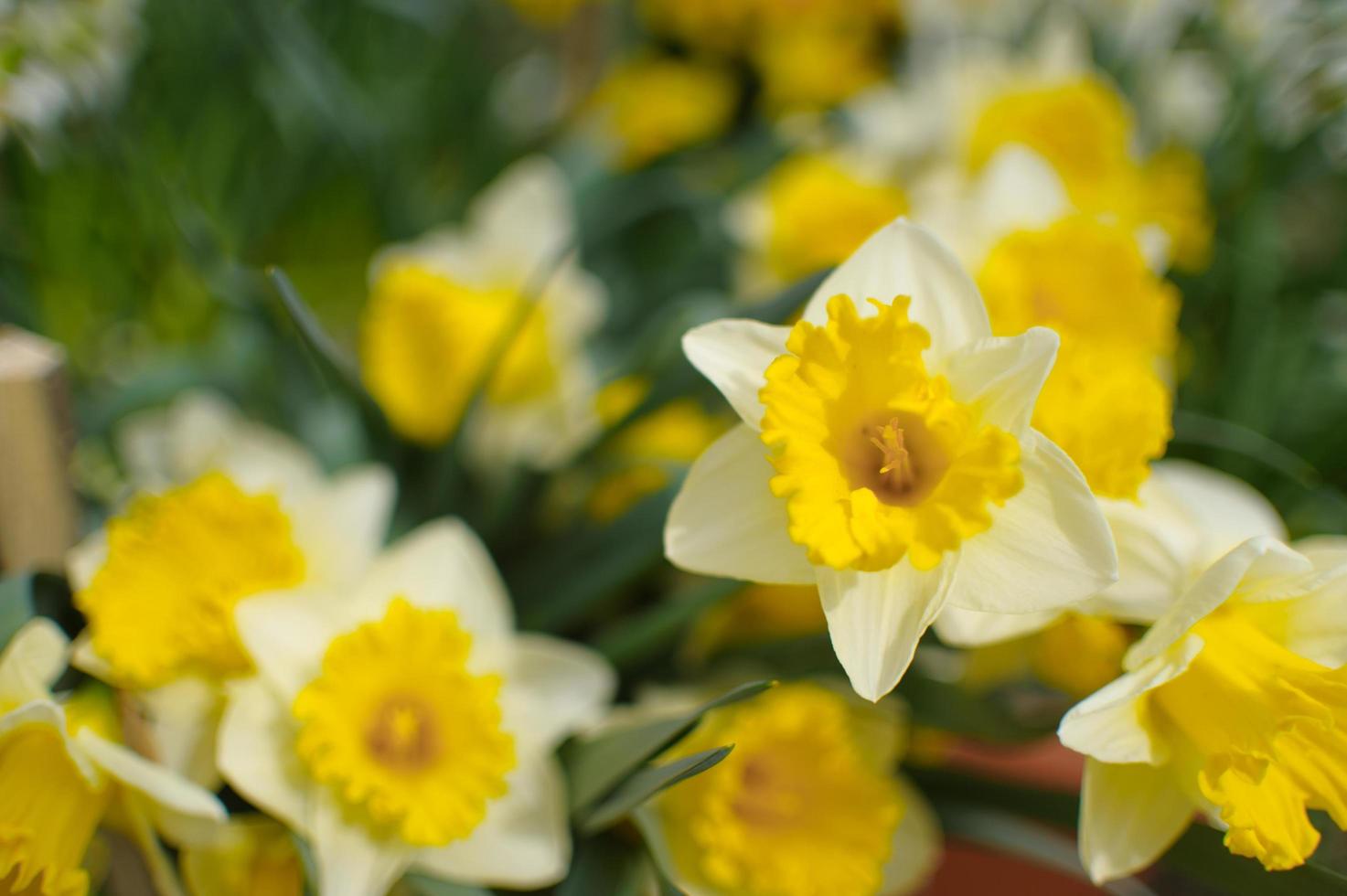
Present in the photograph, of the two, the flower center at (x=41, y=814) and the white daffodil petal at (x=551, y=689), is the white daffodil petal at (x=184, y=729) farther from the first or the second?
the white daffodil petal at (x=551, y=689)

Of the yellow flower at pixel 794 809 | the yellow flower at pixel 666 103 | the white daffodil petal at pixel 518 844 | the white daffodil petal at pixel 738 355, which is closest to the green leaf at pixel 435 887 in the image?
the white daffodil petal at pixel 518 844

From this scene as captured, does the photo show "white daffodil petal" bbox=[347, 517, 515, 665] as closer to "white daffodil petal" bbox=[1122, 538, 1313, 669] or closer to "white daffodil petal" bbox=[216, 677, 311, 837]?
"white daffodil petal" bbox=[216, 677, 311, 837]

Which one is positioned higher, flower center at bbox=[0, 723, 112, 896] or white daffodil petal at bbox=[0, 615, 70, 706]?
white daffodil petal at bbox=[0, 615, 70, 706]

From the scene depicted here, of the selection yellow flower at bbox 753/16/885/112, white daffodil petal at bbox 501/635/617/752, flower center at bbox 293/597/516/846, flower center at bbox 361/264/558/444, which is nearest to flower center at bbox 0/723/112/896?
flower center at bbox 293/597/516/846

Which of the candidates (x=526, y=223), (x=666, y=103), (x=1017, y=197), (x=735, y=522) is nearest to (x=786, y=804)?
(x=735, y=522)

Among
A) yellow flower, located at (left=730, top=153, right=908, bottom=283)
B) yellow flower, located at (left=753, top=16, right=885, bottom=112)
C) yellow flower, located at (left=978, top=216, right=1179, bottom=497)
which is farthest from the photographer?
yellow flower, located at (left=753, top=16, right=885, bottom=112)

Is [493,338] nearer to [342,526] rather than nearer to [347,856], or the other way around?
[342,526]
